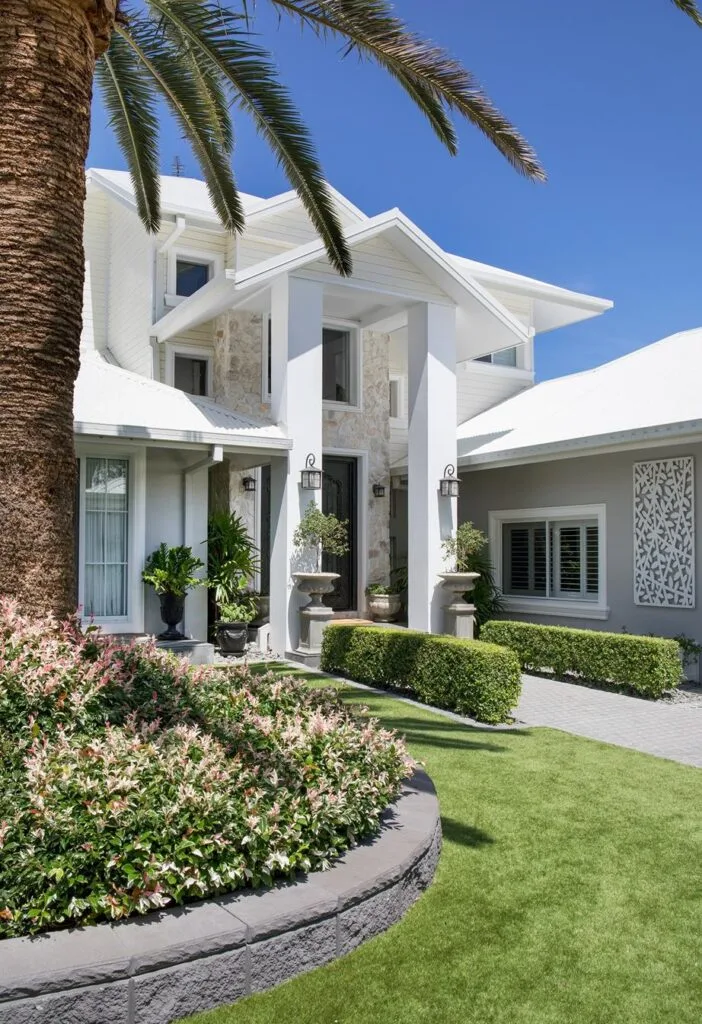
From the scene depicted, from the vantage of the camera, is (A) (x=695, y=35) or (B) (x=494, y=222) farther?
(B) (x=494, y=222)

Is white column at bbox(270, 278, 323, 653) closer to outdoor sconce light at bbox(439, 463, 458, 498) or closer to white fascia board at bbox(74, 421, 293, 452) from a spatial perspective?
white fascia board at bbox(74, 421, 293, 452)

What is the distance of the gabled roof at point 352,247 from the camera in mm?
13641

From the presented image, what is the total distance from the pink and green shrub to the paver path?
13.1 feet

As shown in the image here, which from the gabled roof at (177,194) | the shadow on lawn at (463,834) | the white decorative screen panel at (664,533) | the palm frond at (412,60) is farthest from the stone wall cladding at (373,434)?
the shadow on lawn at (463,834)

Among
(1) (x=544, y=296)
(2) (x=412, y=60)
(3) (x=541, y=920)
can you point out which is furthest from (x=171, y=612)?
(1) (x=544, y=296)

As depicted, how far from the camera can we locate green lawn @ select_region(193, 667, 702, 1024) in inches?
142

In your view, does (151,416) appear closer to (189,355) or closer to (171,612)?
(171,612)

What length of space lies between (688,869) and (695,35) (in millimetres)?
11588

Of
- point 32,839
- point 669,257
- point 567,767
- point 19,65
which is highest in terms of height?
point 669,257

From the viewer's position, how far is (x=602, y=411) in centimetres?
1434

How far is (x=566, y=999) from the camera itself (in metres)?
3.69

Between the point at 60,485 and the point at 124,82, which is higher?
the point at 124,82

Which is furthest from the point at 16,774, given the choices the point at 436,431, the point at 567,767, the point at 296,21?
the point at 436,431

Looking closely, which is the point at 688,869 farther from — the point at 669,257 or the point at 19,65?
the point at 669,257
